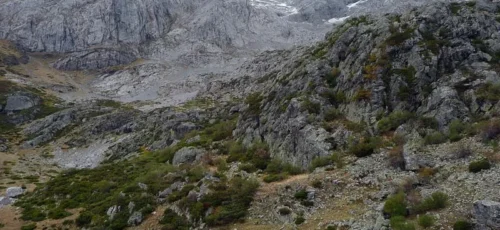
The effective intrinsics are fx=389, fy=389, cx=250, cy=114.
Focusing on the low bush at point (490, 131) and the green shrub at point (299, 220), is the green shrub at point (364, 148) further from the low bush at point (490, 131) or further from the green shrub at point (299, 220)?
the green shrub at point (299, 220)

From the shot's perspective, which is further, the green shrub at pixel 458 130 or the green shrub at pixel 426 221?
the green shrub at pixel 458 130

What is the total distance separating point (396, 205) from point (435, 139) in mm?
9404

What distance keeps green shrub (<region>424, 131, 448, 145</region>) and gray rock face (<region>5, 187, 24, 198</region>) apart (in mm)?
48333

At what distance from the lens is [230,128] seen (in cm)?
5694

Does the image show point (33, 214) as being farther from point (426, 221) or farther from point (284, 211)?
point (426, 221)

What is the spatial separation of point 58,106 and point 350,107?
469 ft

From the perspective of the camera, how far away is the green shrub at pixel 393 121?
31.1 metres

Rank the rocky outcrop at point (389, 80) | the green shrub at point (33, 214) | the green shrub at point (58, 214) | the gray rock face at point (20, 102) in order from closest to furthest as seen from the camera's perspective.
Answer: the rocky outcrop at point (389, 80) → the green shrub at point (58, 214) → the green shrub at point (33, 214) → the gray rock face at point (20, 102)

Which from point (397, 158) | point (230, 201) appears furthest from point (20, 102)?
point (397, 158)

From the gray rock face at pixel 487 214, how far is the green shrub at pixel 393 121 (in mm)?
14404

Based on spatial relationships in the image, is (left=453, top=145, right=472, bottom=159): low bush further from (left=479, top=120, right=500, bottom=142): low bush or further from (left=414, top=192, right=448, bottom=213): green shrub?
(left=414, top=192, right=448, bottom=213): green shrub

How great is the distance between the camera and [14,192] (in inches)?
2013

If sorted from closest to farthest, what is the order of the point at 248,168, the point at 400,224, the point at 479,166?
the point at 400,224
the point at 479,166
the point at 248,168

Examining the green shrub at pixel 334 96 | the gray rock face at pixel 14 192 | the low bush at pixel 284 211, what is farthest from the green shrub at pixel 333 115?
the gray rock face at pixel 14 192
